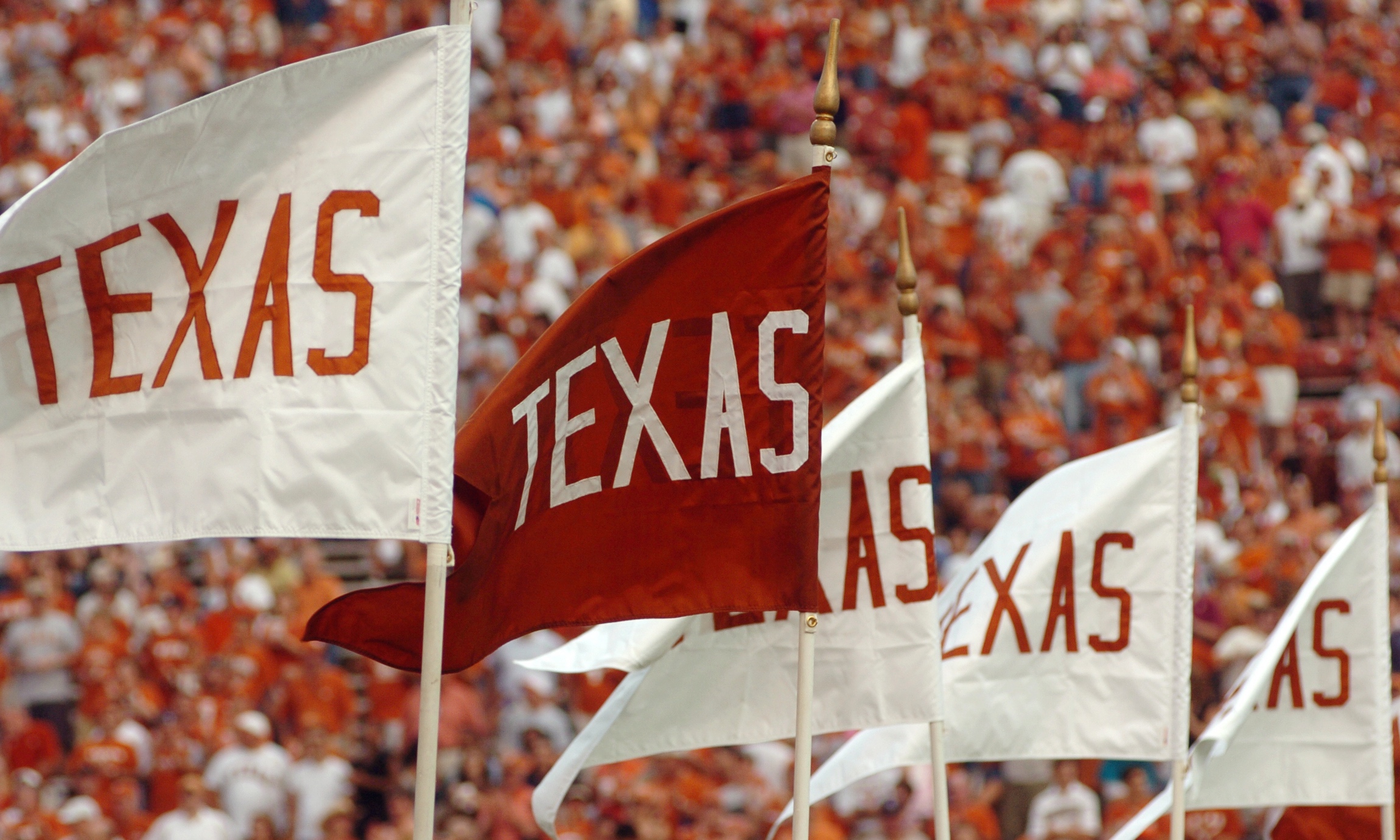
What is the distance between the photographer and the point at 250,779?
12.4 metres

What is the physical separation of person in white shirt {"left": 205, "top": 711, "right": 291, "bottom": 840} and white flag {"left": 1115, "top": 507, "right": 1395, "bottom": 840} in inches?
218

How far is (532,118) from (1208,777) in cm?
1245

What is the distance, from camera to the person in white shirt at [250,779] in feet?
40.4

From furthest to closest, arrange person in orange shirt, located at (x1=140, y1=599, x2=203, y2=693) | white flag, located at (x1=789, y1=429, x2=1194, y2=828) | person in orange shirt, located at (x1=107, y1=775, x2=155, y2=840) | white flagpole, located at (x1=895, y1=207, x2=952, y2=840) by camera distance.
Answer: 1. person in orange shirt, located at (x1=140, y1=599, x2=203, y2=693)
2. person in orange shirt, located at (x1=107, y1=775, x2=155, y2=840)
3. white flag, located at (x1=789, y1=429, x2=1194, y2=828)
4. white flagpole, located at (x1=895, y1=207, x2=952, y2=840)

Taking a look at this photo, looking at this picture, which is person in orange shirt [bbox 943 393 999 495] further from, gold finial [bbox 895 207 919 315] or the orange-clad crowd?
gold finial [bbox 895 207 919 315]

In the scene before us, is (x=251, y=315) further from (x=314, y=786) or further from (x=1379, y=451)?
(x=314, y=786)

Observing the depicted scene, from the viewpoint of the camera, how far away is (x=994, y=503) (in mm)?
15039

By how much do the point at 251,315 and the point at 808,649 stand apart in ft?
5.20

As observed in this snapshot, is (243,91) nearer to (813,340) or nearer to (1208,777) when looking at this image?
(813,340)

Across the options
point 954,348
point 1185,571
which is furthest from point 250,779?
point 954,348

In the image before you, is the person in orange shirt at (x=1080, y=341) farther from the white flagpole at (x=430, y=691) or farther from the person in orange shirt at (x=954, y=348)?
the white flagpole at (x=430, y=691)

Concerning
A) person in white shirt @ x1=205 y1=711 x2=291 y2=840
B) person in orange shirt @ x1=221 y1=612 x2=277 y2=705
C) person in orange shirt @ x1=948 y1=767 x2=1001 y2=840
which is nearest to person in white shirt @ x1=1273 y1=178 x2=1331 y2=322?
person in orange shirt @ x1=948 y1=767 x2=1001 y2=840

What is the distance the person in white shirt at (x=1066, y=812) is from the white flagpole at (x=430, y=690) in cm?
722

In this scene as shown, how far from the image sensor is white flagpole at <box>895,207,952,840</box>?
6.75m
